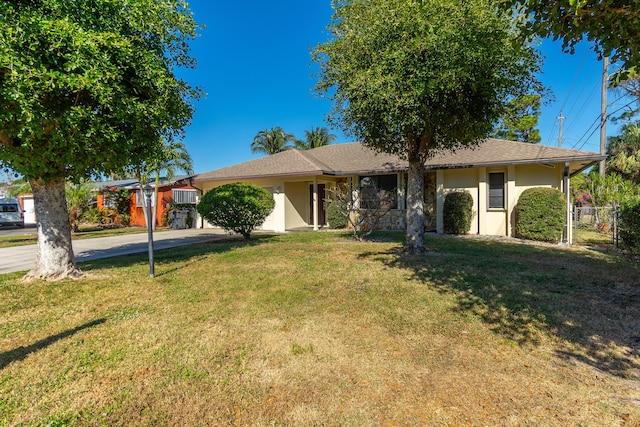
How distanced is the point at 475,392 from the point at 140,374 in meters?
3.06

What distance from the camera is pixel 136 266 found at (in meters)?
7.88

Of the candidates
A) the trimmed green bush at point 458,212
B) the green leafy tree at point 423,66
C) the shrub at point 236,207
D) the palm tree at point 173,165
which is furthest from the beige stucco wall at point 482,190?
the palm tree at point 173,165

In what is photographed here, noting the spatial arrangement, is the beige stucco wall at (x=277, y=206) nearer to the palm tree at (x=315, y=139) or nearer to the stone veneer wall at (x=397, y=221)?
the stone veneer wall at (x=397, y=221)

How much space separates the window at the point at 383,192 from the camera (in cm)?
1478

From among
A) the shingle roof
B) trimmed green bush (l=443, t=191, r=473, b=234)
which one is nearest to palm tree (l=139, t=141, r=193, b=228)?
the shingle roof

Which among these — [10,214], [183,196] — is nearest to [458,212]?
[183,196]

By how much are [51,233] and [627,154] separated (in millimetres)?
31224

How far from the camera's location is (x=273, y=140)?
3300 centimetres

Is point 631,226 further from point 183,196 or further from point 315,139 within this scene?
point 315,139

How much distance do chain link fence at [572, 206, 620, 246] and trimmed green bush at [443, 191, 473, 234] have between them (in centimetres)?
338

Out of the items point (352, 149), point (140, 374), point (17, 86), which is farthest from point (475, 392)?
point (352, 149)

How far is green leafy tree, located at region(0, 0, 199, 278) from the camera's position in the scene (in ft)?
14.9

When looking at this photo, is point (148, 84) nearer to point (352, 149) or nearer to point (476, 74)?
point (476, 74)

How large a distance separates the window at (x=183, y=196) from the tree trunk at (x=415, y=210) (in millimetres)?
15536
